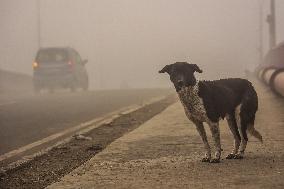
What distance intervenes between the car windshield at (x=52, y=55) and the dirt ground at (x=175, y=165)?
16500 millimetres

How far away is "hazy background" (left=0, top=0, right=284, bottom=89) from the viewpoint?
7644 centimetres

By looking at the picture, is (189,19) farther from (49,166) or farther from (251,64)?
(49,166)

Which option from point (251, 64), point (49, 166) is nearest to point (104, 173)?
point (49, 166)

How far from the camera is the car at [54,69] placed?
26094 millimetres

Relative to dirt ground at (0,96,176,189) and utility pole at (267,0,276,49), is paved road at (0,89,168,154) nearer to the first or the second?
dirt ground at (0,96,176,189)

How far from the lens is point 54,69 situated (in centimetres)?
2608

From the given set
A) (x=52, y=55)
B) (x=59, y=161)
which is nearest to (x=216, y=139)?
(x=59, y=161)

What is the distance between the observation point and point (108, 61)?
8600cm

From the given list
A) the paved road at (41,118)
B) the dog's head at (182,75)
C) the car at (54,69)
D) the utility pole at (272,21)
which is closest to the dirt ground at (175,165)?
the dog's head at (182,75)

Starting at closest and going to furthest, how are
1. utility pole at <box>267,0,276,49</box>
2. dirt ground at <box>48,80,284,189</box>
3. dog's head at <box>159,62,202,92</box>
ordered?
dirt ground at <box>48,80,284,189</box> < dog's head at <box>159,62,202,92</box> < utility pole at <box>267,0,276,49</box>

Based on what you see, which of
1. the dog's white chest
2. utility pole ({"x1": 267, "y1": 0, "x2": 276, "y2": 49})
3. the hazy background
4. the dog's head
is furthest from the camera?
the hazy background

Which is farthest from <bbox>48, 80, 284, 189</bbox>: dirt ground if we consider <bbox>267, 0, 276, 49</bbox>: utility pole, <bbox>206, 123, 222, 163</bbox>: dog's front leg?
<bbox>267, 0, 276, 49</bbox>: utility pole

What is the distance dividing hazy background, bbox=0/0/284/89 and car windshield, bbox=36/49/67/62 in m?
35.6

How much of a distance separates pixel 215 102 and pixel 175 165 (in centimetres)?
85
